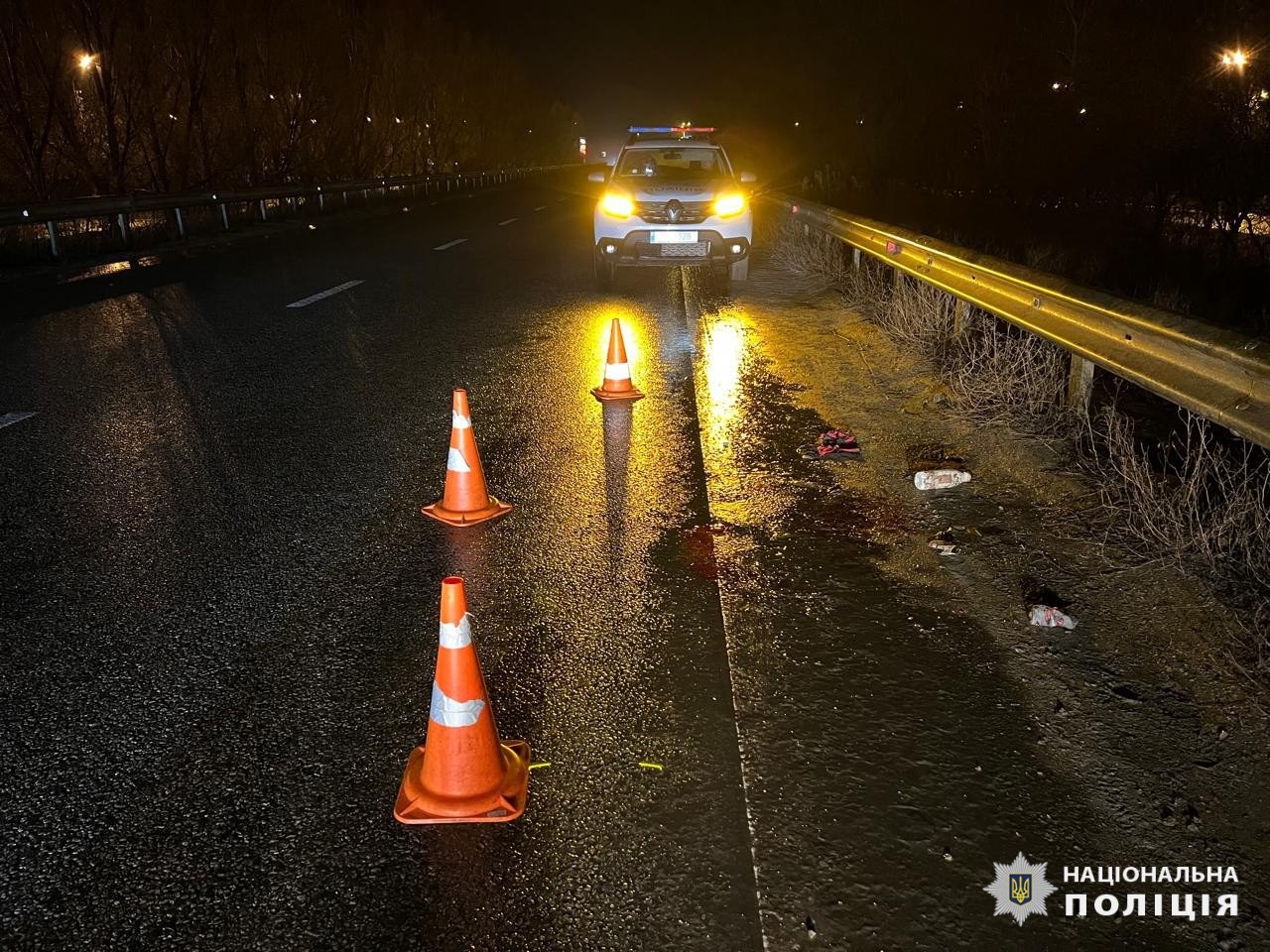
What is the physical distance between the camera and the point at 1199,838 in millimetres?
2398

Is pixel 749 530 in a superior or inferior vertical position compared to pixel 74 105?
inferior

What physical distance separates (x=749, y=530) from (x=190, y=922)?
2793mm

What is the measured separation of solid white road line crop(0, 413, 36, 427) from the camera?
620 centimetres

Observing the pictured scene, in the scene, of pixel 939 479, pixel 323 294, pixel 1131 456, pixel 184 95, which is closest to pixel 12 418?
pixel 323 294

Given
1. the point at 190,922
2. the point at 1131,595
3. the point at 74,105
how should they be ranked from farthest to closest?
the point at 74,105
the point at 1131,595
the point at 190,922

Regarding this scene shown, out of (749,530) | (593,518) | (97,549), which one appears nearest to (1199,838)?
(749,530)

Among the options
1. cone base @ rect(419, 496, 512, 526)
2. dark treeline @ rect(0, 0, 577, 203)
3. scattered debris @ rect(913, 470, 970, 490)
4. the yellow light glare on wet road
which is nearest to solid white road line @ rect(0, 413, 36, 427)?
cone base @ rect(419, 496, 512, 526)

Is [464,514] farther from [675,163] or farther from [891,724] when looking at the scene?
[675,163]

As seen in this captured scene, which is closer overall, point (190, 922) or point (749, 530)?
point (190, 922)

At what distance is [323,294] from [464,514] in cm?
802

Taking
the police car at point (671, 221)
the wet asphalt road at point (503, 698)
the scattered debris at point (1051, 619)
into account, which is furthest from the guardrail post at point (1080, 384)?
the police car at point (671, 221)

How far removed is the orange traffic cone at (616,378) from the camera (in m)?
6.67

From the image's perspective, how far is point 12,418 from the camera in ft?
20.7

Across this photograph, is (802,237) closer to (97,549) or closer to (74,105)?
(97,549)
